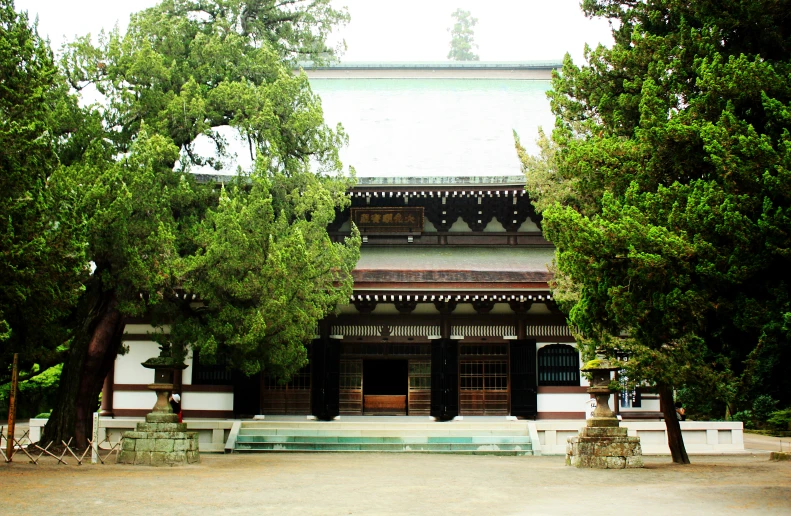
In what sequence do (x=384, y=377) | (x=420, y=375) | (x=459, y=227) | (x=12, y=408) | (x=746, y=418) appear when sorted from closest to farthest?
(x=12, y=408), (x=420, y=375), (x=459, y=227), (x=746, y=418), (x=384, y=377)

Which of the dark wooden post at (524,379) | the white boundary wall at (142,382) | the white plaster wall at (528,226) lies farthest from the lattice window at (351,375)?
the white plaster wall at (528,226)

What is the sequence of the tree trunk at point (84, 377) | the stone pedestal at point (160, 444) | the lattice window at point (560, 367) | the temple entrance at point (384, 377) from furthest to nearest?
the temple entrance at point (384, 377), the lattice window at point (560, 367), the tree trunk at point (84, 377), the stone pedestal at point (160, 444)

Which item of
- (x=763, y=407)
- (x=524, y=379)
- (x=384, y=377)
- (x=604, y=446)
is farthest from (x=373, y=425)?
(x=763, y=407)

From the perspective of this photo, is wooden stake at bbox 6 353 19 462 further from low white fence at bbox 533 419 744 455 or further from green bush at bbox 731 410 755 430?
green bush at bbox 731 410 755 430

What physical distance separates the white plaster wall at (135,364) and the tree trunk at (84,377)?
3902mm

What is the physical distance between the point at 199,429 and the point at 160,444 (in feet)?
13.0

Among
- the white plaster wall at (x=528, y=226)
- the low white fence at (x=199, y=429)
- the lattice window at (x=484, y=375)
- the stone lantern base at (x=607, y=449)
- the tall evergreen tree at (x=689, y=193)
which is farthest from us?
the white plaster wall at (x=528, y=226)

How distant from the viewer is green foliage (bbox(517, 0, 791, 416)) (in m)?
9.47

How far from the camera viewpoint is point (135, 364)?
65.1ft

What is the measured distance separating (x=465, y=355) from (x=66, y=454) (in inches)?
382

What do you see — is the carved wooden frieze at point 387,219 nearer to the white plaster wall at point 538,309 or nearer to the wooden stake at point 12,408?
the white plaster wall at point 538,309

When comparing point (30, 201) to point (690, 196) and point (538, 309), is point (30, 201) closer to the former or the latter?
point (690, 196)

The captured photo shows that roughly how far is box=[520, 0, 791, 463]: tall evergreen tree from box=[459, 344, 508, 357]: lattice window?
784 cm

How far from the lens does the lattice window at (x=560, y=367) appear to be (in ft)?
65.1
